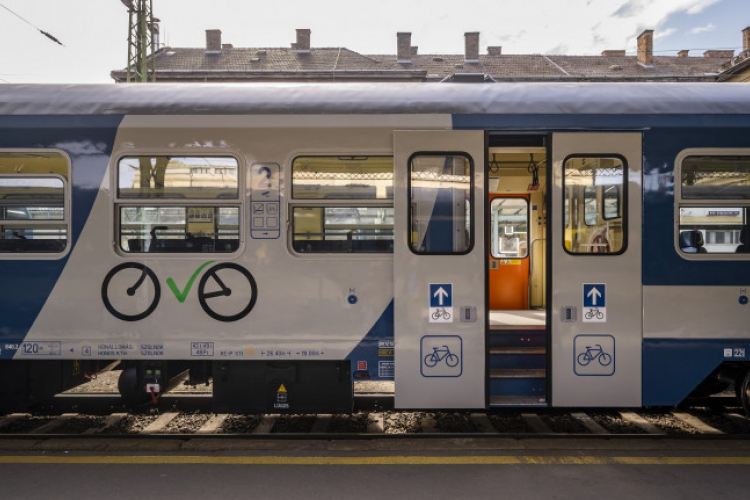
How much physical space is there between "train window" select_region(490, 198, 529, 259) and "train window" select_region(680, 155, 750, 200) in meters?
2.80

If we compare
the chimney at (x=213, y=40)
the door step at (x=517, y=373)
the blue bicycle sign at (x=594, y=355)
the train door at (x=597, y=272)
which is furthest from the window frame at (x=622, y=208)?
the chimney at (x=213, y=40)

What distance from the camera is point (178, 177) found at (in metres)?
4.66

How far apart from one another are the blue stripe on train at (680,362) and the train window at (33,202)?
5.29 m

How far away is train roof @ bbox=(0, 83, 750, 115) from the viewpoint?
15.3 feet

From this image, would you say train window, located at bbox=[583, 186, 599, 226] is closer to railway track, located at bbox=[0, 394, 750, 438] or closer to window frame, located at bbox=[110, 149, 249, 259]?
railway track, located at bbox=[0, 394, 750, 438]

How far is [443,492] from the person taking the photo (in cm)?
407

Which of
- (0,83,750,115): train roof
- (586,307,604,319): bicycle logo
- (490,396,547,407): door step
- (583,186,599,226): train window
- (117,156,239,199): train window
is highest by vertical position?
(0,83,750,115): train roof

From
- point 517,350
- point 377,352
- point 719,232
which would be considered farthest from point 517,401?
point 719,232

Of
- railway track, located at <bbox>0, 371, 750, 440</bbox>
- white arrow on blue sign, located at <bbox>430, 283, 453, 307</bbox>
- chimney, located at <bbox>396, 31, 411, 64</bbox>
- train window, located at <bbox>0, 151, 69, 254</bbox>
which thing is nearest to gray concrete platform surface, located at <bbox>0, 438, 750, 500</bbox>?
railway track, located at <bbox>0, 371, 750, 440</bbox>

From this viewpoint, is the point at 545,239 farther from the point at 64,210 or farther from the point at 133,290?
the point at 64,210

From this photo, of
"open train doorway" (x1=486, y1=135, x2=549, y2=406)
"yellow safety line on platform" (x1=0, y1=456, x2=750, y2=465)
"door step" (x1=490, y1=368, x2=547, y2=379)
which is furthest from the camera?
"open train doorway" (x1=486, y1=135, x2=549, y2=406)

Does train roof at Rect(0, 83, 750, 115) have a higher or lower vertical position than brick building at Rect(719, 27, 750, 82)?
lower

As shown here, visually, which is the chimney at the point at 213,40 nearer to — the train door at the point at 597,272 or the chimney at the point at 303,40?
the chimney at the point at 303,40

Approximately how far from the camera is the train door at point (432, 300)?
15.2 ft
